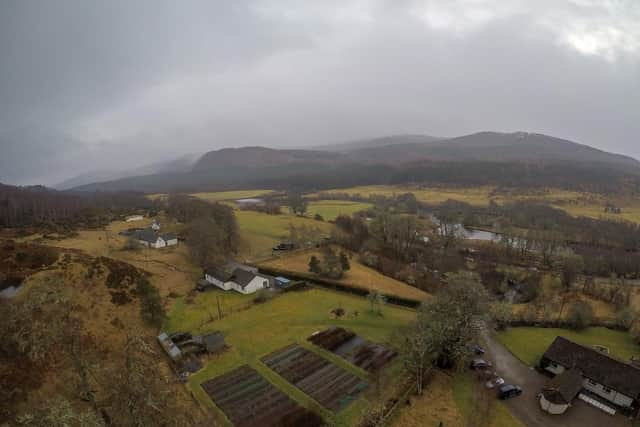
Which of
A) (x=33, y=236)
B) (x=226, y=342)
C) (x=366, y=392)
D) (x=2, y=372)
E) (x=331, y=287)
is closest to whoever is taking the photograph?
(x=2, y=372)

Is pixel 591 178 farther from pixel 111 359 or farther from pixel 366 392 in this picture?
pixel 111 359

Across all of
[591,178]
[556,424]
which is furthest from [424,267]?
[591,178]

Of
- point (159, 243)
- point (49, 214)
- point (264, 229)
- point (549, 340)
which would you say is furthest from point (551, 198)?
point (49, 214)

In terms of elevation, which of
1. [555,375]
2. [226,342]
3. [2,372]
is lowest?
[555,375]

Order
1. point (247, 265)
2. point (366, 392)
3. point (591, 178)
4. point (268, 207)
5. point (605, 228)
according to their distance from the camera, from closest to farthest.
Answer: point (366, 392) → point (247, 265) → point (605, 228) → point (268, 207) → point (591, 178)

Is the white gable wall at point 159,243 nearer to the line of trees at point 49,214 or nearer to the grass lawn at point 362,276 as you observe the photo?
the grass lawn at point 362,276

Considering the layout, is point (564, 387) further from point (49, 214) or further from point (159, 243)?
point (49, 214)

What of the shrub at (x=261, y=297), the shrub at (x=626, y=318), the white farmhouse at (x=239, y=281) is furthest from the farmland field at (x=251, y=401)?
the shrub at (x=626, y=318)
